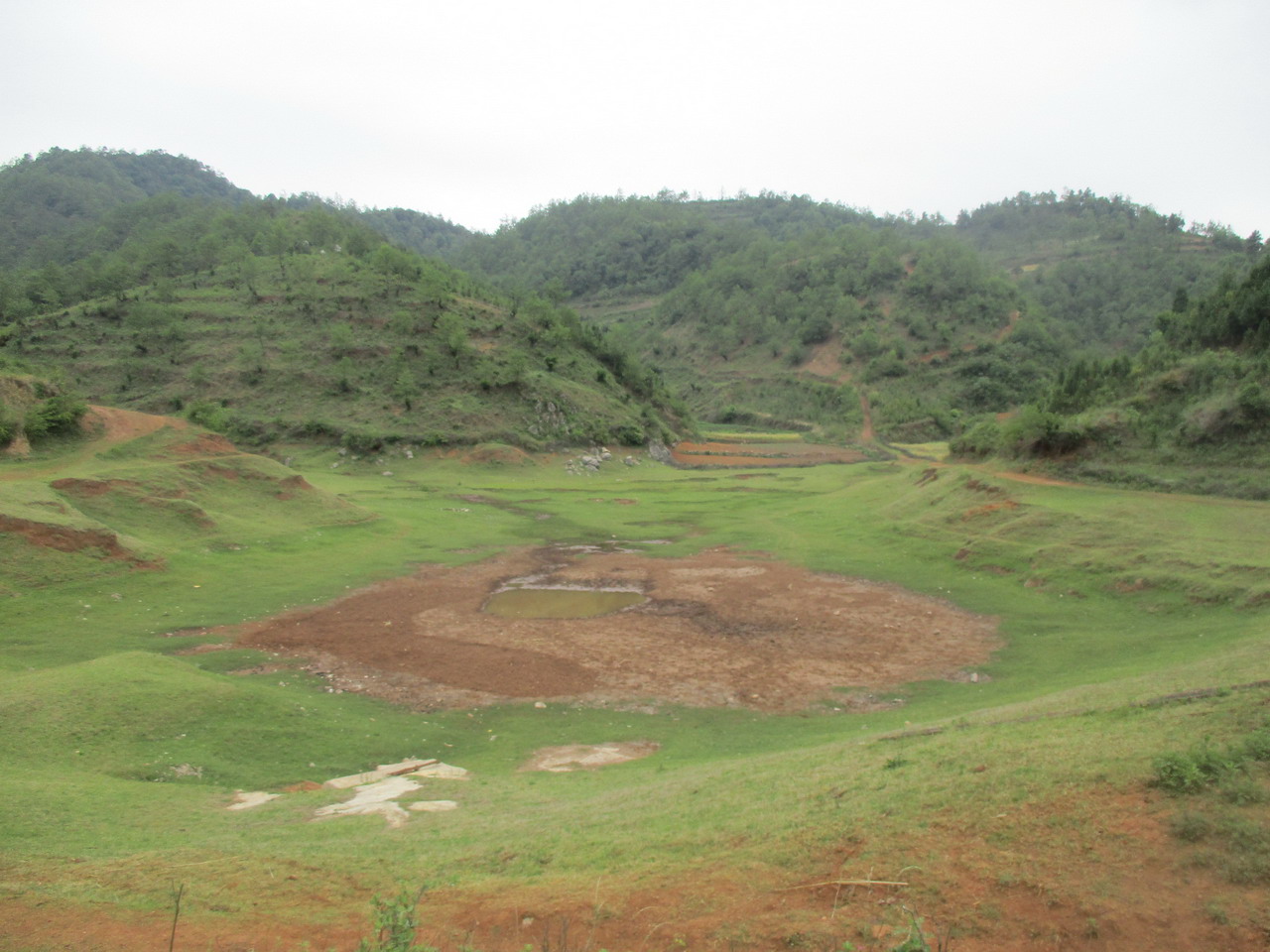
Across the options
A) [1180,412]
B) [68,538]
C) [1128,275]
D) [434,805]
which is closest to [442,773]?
[434,805]

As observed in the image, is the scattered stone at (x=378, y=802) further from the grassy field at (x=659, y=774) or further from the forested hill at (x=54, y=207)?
the forested hill at (x=54, y=207)

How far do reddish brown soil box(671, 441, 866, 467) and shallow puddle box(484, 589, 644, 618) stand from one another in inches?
2026

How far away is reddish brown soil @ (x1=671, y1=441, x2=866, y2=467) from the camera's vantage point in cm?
7869

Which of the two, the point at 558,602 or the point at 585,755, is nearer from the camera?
the point at 585,755

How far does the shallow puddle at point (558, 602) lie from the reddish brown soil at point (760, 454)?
51453mm

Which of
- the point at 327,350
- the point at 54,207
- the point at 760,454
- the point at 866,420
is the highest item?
the point at 54,207

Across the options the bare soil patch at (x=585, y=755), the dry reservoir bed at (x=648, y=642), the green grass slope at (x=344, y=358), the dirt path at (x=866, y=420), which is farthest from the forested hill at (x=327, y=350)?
the bare soil patch at (x=585, y=755)

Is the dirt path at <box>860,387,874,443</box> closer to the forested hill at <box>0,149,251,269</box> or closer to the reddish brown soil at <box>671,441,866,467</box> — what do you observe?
the reddish brown soil at <box>671,441,866,467</box>

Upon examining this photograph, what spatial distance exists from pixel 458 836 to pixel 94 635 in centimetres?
1661

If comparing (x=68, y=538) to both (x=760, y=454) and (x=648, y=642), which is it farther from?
(x=760, y=454)

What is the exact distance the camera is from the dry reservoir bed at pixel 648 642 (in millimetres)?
18344

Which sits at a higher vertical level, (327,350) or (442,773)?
(327,350)

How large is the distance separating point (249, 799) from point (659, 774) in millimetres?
6590

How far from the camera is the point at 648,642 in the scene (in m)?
21.8
